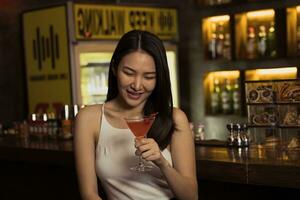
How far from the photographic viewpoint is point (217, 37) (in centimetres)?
600

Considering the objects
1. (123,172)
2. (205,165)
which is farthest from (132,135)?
(205,165)

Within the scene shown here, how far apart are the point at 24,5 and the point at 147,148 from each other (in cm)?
414

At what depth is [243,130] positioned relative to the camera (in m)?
2.90

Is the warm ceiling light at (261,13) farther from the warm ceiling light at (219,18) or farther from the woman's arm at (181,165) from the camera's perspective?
the woman's arm at (181,165)

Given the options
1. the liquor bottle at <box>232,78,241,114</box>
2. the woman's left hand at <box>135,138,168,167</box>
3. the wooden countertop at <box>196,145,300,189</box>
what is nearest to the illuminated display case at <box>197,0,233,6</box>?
the liquor bottle at <box>232,78,241,114</box>

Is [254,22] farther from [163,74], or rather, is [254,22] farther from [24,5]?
[163,74]

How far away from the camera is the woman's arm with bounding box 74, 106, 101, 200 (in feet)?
7.04

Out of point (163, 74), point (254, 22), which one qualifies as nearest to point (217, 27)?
point (254, 22)

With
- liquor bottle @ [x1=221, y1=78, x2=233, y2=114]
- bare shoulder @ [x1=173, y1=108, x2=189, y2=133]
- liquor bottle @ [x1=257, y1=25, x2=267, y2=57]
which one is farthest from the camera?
liquor bottle @ [x1=221, y1=78, x2=233, y2=114]

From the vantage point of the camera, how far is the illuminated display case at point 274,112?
2.74 meters

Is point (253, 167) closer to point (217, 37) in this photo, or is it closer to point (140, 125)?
point (140, 125)

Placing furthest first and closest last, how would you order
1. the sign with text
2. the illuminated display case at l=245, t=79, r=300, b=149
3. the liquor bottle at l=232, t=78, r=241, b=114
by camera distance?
the liquor bottle at l=232, t=78, r=241, b=114, the sign with text, the illuminated display case at l=245, t=79, r=300, b=149

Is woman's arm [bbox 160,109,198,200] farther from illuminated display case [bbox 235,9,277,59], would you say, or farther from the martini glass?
illuminated display case [bbox 235,9,277,59]

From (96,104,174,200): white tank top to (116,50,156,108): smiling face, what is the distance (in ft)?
0.53
